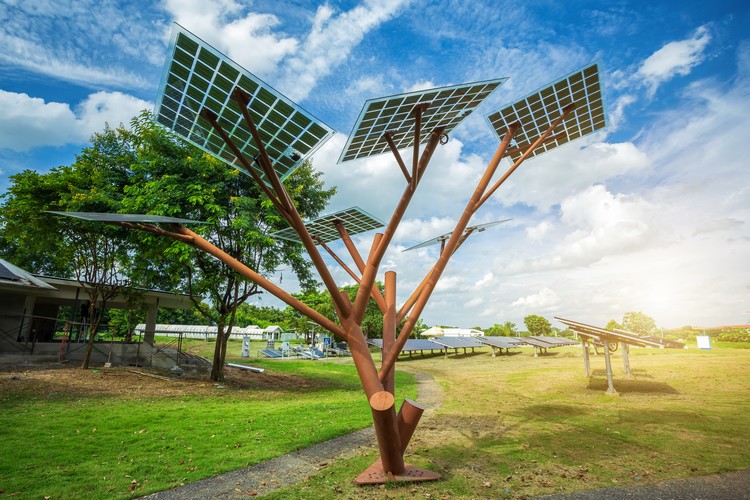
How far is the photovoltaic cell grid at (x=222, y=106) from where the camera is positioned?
577 cm

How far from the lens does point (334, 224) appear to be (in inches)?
341

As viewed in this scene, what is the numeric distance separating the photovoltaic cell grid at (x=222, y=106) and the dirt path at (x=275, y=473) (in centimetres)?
561

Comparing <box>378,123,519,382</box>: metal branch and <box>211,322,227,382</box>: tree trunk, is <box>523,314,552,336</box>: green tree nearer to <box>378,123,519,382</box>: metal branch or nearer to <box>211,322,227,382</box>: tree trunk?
<box>211,322,227,382</box>: tree trunk

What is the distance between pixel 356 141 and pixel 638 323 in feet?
256

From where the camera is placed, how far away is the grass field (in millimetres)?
6195

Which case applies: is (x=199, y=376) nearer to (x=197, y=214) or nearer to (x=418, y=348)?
(x=197, y=214)

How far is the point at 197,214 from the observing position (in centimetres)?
1683

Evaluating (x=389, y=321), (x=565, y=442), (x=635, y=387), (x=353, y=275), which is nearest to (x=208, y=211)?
(x=353, y=275)

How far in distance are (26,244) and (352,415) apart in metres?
21.3

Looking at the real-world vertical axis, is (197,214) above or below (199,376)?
A: above

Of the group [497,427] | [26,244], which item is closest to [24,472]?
[497,427]

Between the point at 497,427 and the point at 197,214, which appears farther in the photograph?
the point at 197,214

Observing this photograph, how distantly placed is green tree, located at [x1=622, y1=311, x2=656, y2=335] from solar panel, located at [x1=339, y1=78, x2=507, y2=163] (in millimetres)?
73645

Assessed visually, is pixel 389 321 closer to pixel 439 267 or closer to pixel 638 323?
pixel 439 267
